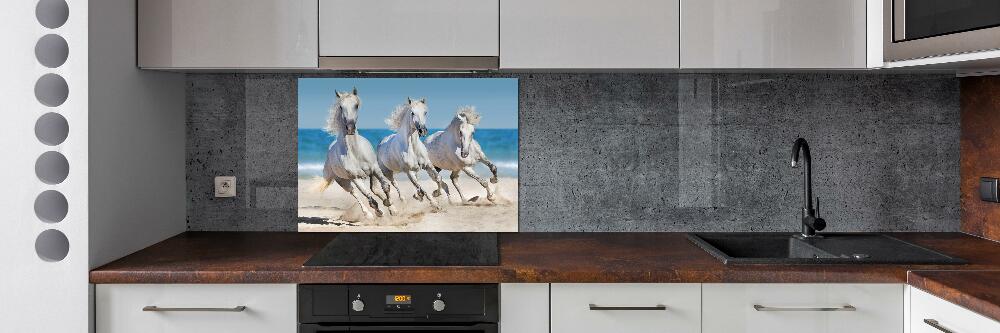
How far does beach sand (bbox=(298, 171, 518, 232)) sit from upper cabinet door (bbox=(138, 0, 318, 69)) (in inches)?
22.1

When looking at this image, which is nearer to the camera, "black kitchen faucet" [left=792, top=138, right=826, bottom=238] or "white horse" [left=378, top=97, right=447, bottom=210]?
"black kitchen faucet" [left=792, top=138, right=826, bottom=238]

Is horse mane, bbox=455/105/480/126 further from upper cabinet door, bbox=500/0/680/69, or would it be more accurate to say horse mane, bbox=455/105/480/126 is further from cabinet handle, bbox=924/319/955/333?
cabinet handle, bbox=924/319/955/333

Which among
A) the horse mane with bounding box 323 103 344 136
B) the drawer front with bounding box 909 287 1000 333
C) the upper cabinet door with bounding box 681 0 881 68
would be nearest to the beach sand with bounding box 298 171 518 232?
the horse mane with bounding box 323 103 344 136

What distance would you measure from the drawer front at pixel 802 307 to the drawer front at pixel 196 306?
110 cm

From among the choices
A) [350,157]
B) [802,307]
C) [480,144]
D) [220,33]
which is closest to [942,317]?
[802,307]

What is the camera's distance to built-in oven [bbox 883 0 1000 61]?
180cm

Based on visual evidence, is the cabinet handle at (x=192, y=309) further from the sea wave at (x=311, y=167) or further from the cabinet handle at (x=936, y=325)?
the cabinet handle at (x=936, y=325)
